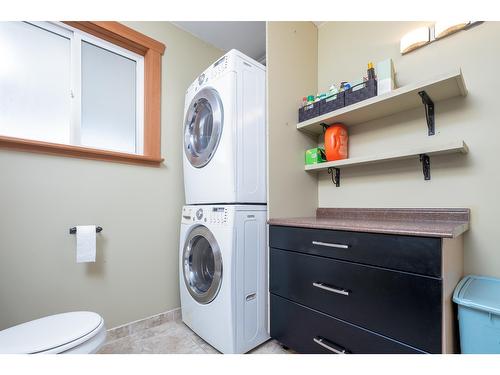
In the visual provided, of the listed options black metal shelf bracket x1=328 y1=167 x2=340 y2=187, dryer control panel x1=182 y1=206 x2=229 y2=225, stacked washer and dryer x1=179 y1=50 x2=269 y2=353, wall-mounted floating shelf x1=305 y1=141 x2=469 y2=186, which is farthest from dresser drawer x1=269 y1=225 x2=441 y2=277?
black metal shelf bracket x1=328 y1=167 x2=340 y2=187

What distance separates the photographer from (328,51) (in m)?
1.92

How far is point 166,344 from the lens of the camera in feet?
5.09

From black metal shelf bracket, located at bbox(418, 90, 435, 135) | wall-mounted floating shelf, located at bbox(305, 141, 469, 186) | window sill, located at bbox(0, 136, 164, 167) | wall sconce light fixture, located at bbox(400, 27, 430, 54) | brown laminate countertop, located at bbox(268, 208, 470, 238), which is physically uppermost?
wall sconce light fixture, located at bbox(400, 27, 430, 54)

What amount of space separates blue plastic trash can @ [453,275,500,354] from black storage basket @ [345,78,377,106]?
1100 mm

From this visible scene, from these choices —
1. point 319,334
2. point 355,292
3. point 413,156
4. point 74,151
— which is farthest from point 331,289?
point 74,151

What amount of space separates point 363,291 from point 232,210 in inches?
30.0

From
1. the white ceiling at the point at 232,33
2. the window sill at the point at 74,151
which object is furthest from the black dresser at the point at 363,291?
the white ceiling at the point at 232,33

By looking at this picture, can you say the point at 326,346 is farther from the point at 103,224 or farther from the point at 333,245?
the point at 103,224

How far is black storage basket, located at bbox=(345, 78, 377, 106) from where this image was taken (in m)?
1.39

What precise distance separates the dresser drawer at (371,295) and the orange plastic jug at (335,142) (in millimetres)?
770

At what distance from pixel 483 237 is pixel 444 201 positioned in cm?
24

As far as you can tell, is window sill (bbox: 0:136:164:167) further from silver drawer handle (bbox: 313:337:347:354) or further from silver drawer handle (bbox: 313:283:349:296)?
silver drawer handle (bbox: 313:337:347:354)

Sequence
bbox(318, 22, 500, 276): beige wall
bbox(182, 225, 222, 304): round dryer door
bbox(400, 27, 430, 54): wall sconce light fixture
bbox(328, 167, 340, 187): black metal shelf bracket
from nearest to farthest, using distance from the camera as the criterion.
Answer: bbox(318, 22, 500, 276): beige wall
bbox(400, 27, 430, 54): wall sconce light fixture
bbox(182, 225, 222, 304): round dryer door
bbox(328, 167, 340, 187): black metal shelf bracket
